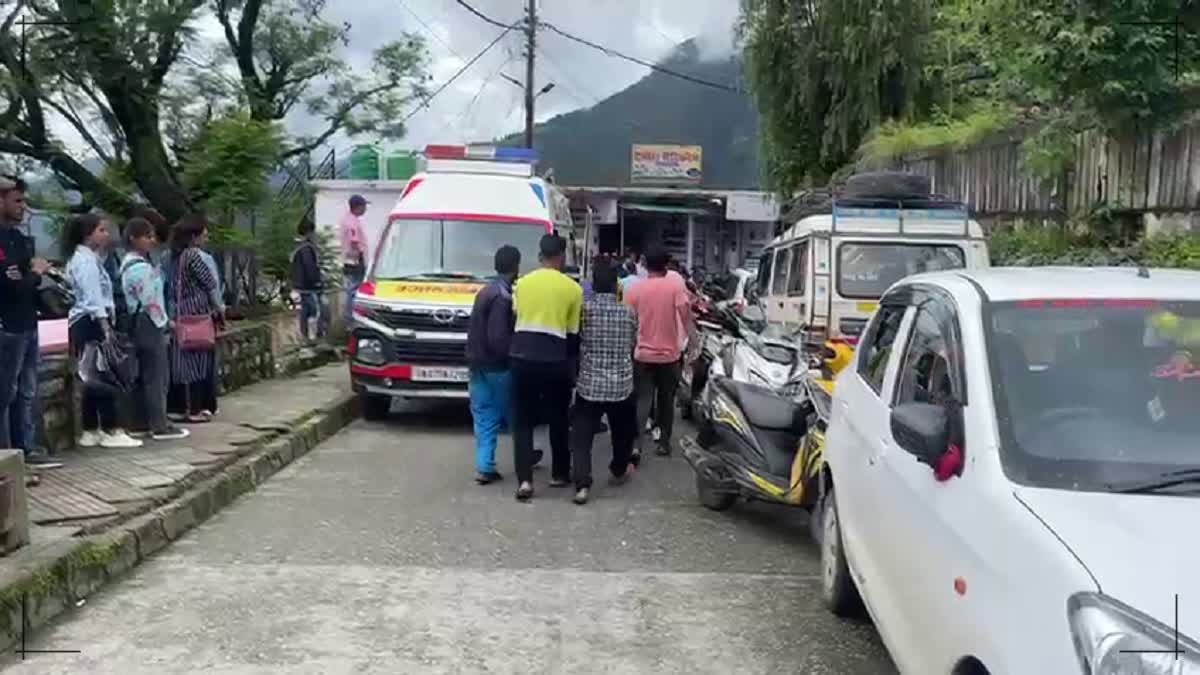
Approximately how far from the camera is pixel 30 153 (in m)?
20.1

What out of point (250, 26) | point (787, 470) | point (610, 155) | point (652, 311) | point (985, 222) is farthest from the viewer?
point (610, 155)

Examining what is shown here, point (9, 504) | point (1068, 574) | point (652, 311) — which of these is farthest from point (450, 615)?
point (652, 311)

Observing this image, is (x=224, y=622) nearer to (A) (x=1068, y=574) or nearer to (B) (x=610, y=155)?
(A) (x=1068, y=574)

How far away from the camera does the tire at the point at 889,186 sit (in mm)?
11891

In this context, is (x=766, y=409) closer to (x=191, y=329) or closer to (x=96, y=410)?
(x=191, y=329)

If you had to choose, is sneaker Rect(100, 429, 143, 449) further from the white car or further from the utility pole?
the utility pole

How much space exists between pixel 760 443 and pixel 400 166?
1505cm

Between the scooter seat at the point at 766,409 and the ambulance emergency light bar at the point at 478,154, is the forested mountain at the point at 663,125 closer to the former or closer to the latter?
the ambulance emergency light bar at the point at 478,154

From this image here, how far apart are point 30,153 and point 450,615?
1794 cm

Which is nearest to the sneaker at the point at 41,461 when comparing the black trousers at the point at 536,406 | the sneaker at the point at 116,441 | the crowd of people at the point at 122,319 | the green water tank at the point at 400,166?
the crowd of people at the point at 122,319

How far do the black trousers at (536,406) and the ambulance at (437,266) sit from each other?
222cm

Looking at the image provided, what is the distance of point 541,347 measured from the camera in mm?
7773

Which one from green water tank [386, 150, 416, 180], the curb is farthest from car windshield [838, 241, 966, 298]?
green water tank [386, 150, 416, 180]

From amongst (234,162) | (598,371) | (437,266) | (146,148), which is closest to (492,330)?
(598,371)
